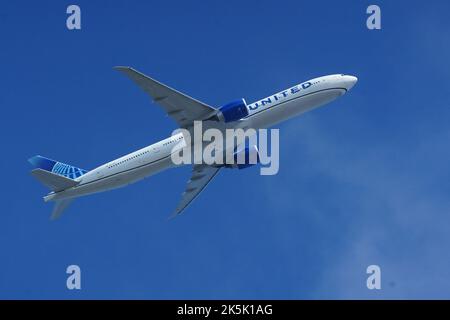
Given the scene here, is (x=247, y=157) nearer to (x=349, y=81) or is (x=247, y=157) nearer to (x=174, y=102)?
(x=174, y=102)

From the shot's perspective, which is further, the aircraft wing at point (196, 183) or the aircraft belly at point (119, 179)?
the aircraft wing at point (196, 183)

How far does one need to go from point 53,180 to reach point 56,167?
17.4ft

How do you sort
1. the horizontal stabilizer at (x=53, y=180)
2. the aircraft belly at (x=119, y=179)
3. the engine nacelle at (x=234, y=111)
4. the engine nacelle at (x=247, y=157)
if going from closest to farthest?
the engine nacelle at (x=234, y=111) < the horizontal stabilizer at (x=53, y=180) < the aircraft belly at (x=119, y=179) < the engine nacelle at (x=247, y=157)

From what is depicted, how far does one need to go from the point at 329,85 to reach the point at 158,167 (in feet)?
58.9

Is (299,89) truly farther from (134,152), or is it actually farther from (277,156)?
(134,152)

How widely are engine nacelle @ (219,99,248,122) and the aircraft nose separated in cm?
1140

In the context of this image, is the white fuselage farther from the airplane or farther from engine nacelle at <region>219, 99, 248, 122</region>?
engine nacelle at <region>219, 99, 248, 122</region>

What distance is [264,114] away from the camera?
194 feet

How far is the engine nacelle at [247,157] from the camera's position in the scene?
211ft

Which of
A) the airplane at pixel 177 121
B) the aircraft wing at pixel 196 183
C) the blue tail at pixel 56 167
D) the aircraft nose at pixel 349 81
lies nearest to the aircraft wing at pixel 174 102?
the airplane at pixel 177 121

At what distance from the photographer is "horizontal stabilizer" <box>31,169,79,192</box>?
5975 cm

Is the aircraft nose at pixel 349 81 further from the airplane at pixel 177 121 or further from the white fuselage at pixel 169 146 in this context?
the white fuselage at pixel 169 146

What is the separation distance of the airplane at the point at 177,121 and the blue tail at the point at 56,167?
0.11m

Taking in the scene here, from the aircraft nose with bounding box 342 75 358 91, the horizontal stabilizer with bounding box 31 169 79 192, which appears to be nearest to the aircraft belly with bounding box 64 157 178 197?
the horizontal stabilizer with bounding box 31 169 79 192
